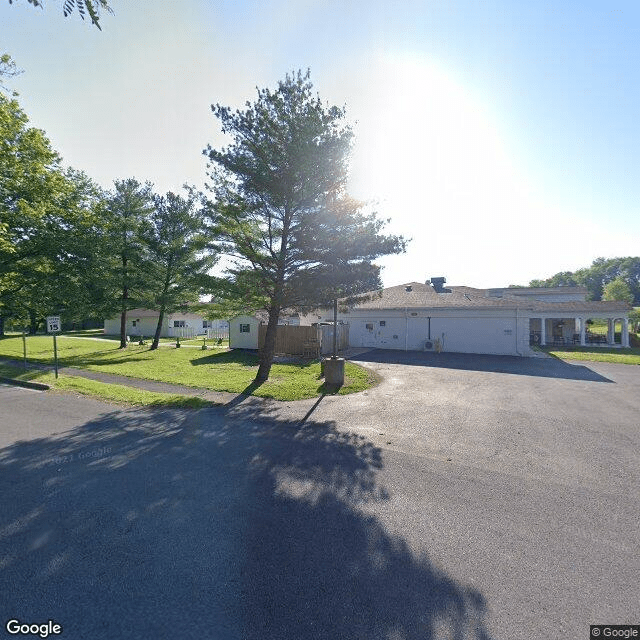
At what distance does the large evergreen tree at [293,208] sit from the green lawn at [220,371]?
10.7ft

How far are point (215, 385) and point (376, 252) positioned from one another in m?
7.87

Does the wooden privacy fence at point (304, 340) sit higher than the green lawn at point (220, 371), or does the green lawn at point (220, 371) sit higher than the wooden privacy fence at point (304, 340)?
the wooden privacy fence at point (304, 340)

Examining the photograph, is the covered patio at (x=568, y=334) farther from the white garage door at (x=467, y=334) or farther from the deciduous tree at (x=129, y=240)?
the deciduous tree at (x=129, y=240)

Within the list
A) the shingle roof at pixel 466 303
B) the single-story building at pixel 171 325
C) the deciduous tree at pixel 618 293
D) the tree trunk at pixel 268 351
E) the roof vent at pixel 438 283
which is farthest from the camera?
the deciduous tree at pixel 618 293

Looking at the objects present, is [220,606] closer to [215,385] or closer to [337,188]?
[215,385]

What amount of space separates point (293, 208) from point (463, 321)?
662 inches

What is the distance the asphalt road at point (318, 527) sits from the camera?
2.80m

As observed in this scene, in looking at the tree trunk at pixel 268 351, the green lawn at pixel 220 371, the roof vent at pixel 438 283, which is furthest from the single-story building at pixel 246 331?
the roof vent at pixel 438 283

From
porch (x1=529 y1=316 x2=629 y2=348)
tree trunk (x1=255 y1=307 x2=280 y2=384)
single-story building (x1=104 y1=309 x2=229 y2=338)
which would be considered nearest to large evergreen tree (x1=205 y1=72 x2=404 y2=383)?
tree trunk (x1=255 y1=307 x2=280 y2=384)

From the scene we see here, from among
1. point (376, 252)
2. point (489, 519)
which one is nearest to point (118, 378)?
point (376, 252)

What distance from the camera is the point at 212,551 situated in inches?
140

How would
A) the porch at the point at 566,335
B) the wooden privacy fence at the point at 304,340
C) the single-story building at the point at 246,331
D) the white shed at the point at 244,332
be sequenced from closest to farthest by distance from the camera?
the wooden privacy fence at the point at 304,340 → the single-story building at the point at 246,331 → the white shed at the point at 244,332 → the porch at the point at 566,335

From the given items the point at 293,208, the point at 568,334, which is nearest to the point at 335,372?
the point at 293,208

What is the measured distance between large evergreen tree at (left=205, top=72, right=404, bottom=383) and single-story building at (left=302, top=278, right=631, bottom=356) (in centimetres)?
789
